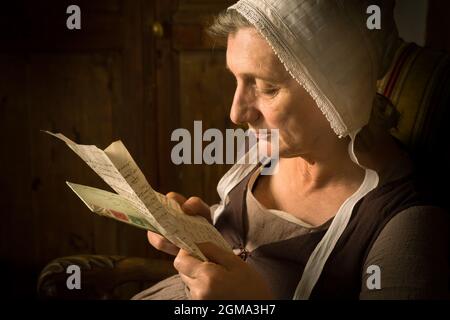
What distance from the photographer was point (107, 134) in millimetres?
1869

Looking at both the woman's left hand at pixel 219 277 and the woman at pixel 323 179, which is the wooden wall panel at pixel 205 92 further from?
the woman's left hand at pixel 219 277

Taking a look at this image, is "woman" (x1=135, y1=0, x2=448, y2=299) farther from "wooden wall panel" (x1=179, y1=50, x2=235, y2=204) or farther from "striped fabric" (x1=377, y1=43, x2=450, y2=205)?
"wooden wall panel" (x1=179, y1=50, x2=235, y2=204)

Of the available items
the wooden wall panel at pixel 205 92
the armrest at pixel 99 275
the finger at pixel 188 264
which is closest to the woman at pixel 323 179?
the finger at pixel 188 264

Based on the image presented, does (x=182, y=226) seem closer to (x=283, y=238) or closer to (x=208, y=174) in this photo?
(x=283, y=238)

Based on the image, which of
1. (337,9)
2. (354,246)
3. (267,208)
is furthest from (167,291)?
(337,9)

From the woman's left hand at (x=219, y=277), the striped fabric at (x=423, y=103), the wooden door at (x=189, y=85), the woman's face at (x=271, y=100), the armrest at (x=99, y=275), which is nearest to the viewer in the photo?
the woman's left hand at (x=219, y=277)

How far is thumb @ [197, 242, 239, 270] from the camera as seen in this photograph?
30.7 inches

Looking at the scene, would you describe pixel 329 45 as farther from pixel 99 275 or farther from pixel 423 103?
pixel 99 275

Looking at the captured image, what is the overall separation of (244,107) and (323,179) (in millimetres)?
200

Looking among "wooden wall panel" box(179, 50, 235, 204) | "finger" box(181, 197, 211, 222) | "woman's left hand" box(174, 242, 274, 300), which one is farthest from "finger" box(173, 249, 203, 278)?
"wooden wall panel" box(179, 50, 235, 204)

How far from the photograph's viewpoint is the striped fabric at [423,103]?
99 centimetres

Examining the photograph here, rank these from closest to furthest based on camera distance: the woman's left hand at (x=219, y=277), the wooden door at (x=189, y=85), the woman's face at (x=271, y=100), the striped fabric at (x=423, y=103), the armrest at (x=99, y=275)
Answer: the woman's left hand at (x=219, y=277) → the woman's face at (x=271, y=100) → the striped fabric at (x=423, y=103) → the armrest at (x=99, y=275) → the wooden door at (x=189, y=85)

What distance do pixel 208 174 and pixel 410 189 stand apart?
42.2 inches

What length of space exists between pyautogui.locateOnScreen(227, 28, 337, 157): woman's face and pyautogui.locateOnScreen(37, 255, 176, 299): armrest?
421mm
